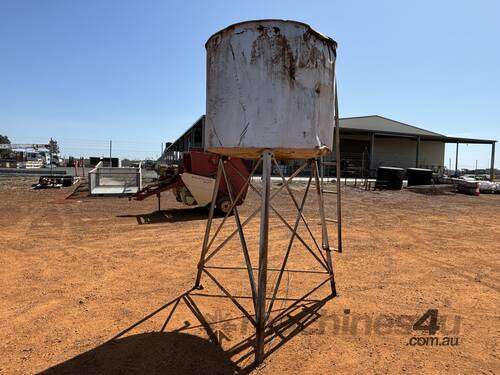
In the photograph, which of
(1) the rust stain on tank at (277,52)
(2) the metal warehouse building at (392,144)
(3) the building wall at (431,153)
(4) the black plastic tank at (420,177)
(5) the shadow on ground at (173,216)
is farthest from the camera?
Result: (3) the building wall at (431,153)

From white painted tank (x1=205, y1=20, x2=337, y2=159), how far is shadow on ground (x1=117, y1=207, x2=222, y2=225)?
7.10 m

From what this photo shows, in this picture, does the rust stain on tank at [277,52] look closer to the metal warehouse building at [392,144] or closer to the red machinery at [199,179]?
the red machinery at [199,179]

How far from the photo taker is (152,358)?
11.7 feet

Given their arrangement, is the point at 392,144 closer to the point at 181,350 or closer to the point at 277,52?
the point at 277,52

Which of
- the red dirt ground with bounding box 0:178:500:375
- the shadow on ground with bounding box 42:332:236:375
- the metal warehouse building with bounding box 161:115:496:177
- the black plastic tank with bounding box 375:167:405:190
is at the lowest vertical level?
the shadow on ground with bounding box 42:332:236:375

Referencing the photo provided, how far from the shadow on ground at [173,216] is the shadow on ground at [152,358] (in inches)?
266

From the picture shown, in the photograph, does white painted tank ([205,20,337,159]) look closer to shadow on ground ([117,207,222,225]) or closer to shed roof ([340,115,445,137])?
shadow on ground ([117,207,222,225])

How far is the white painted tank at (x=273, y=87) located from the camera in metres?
3.96

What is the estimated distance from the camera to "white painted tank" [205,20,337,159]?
396 cm

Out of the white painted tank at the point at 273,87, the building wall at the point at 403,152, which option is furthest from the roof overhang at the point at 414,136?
the white painted tank at the point at 273,87

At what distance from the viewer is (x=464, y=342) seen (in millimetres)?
4004

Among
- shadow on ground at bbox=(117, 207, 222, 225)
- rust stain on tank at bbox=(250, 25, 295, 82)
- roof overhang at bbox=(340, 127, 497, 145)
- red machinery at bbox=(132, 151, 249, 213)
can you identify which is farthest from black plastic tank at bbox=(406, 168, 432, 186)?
rust stain on tank at bbox=(250, 25, 295, 82)

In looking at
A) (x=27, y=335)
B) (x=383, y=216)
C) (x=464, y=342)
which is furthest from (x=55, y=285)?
(x=383, y=216)

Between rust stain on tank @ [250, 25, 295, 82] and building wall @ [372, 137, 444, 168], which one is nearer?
rust stain on tank @ [250, 25, 295, 82]
